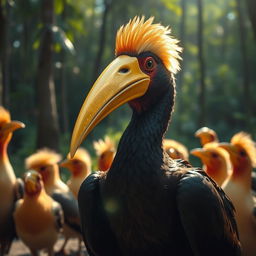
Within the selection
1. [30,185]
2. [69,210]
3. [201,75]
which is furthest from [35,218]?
[201,75]

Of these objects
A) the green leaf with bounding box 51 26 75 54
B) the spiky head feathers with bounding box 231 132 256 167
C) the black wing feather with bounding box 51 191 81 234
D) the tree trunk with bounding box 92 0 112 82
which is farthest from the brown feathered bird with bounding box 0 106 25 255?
the tree trunk with bounding box 92 0 112 82

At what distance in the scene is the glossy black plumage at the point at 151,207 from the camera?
294 cm

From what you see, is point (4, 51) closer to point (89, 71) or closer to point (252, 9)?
point (252, 9)

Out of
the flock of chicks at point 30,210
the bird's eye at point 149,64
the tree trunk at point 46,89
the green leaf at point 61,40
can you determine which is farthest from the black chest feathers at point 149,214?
the tree trunk at point 46,89

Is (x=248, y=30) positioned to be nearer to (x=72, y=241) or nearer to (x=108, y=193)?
(x=72, y=241)

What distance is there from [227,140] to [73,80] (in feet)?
45.0

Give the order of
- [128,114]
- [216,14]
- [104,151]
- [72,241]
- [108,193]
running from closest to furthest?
[108,193], [104,151], [72,241], [128,114], [216,14]

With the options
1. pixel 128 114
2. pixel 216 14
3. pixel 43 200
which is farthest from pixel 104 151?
pixel 216 14

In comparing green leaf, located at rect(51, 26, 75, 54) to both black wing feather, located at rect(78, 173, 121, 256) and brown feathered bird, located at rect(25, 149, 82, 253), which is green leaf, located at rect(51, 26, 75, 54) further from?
black wing feather, located at rect(78, 173, 121, 256)

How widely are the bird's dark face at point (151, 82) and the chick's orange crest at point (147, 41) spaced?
6 centimetres

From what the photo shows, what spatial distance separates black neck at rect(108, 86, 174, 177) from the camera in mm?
3035

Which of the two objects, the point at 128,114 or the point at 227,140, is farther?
the point at 128,114

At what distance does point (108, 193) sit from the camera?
3055 millimetres

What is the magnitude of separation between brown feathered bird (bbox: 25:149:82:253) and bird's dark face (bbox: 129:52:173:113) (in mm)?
3835
